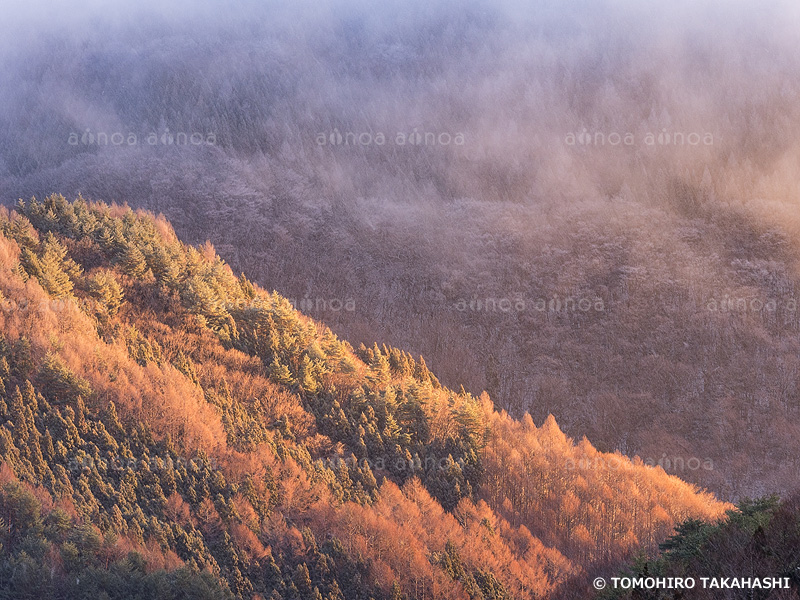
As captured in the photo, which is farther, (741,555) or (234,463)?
(234,463)

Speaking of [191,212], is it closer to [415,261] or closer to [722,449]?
[415,261]

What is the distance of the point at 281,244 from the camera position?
116 m

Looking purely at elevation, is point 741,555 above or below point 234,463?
above

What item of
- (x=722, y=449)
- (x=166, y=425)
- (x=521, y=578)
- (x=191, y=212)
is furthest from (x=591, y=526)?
(x=191, y=212)

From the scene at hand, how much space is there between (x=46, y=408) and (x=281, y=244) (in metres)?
93.7

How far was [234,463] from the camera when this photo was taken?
2562 cm

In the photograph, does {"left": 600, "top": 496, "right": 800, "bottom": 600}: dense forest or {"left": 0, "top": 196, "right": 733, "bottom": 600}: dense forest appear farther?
{"left": 0, "top": 196, "right": 733, "bottom": 600}: dense forest

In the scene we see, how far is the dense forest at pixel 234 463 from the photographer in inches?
841

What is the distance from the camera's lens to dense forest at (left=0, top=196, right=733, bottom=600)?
21.4 metres

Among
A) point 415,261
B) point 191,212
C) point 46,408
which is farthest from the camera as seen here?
point 191,212

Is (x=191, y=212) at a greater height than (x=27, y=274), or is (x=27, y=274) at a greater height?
(x=27, y=274)

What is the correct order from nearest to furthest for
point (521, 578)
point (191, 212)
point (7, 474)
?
point (7, 474) < point (521, 578) < point (191, 212)

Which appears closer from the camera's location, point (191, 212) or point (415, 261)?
point (415, 261)

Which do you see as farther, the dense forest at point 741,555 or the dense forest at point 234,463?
the dense forest at point 234,463
